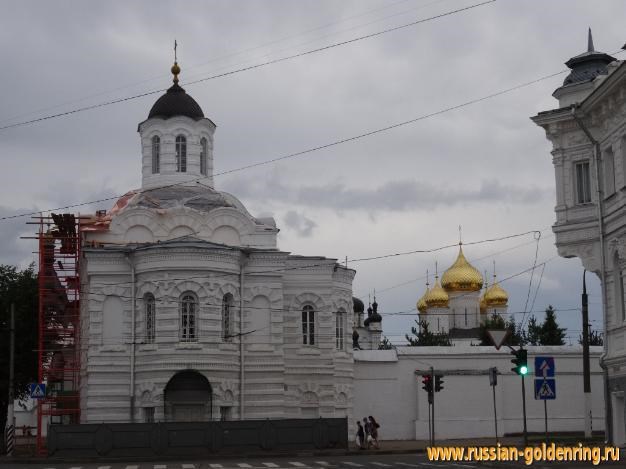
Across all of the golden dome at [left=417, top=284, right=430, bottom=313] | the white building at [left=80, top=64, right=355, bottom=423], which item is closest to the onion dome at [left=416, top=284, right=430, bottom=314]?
the golden dome at [left=417, top=284, right=430, bottom=313]

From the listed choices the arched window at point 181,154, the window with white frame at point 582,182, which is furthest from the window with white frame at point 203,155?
the window with white frame at point 582,182

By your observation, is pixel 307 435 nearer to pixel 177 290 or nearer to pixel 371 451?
pixel 371 451

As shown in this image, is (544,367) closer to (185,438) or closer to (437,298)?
(185,438)

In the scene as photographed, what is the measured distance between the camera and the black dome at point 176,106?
5397cm

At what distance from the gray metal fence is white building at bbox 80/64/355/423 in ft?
15.7

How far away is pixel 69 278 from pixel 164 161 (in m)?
7.04

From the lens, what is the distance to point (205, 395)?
151 ft

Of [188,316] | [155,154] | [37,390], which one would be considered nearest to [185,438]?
[37,390]

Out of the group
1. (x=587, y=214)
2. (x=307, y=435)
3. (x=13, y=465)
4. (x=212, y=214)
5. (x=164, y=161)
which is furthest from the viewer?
(x=164, y=161)

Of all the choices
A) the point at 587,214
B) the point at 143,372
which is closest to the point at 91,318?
the point at 143,372

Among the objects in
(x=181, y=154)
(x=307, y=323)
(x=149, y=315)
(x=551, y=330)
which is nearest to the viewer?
(x=149, y=315)

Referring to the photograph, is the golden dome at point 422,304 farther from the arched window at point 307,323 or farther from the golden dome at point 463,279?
the arched window at point 307,323

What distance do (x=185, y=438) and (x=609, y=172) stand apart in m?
18.5

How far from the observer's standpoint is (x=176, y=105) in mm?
54188
